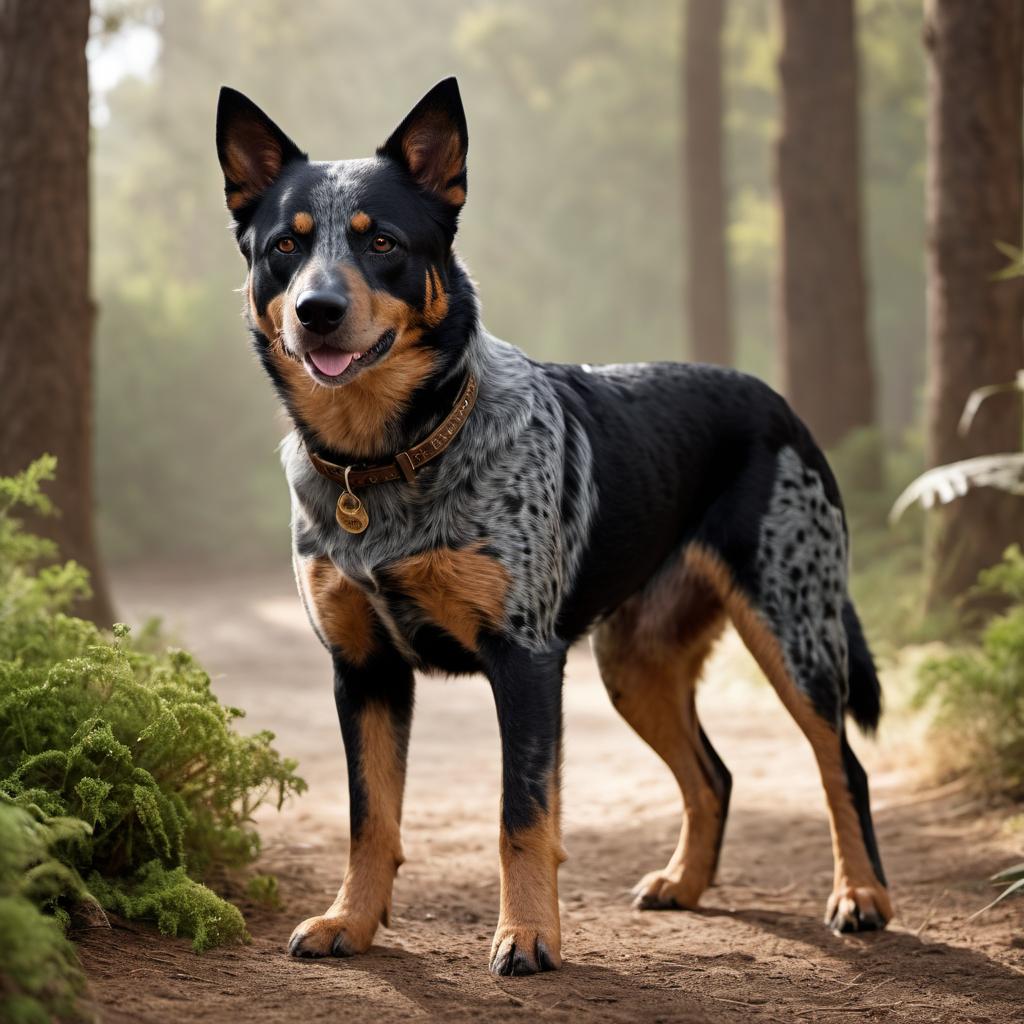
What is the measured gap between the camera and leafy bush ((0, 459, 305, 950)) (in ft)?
13.7

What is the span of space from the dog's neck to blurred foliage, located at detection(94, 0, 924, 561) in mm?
22041

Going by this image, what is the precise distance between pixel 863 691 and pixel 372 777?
2.07 m

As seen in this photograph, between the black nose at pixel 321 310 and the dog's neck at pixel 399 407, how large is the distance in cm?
37

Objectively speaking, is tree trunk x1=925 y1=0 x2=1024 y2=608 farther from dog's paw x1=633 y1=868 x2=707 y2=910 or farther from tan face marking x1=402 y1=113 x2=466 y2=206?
tan face marking x1=402 y1=113 x2=466 y2=206

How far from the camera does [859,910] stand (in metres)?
4.81

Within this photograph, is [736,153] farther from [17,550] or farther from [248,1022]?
[248,1022]

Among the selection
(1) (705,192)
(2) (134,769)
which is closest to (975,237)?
(2) (134,769)

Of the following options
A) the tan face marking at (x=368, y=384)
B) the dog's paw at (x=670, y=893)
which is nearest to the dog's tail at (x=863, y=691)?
the dog's paw at (x=670, y=893)

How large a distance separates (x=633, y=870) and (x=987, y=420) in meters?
4.22

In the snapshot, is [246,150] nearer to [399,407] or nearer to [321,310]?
[321,310]

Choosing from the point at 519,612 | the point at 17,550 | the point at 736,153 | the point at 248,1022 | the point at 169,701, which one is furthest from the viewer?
the point at 736,153

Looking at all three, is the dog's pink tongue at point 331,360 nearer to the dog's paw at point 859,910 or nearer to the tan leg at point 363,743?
the tan leg at point 363,743

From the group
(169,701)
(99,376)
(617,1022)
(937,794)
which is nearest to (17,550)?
(169,701)

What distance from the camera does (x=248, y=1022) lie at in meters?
3.44
